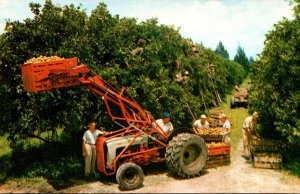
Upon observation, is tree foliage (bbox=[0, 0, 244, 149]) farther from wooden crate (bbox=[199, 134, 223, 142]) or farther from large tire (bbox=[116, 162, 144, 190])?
large tire (bbox=[116, 162, 144, 190])

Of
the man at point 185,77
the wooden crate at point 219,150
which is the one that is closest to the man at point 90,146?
the wooden crate at point 219,150

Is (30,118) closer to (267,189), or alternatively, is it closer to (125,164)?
(125,164)

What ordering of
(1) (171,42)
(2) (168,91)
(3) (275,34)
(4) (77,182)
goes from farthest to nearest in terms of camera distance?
(1) (171,42) < (2) (168,91) < (3) (275,34) < (4) (77,182)

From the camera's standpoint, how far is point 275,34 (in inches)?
496

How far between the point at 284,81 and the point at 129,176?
598cm

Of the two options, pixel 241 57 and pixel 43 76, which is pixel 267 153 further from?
pixel 241 57

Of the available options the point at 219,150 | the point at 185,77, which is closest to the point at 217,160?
the point at 219,150

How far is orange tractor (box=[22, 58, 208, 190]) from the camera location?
8.96m

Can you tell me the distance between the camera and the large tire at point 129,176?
950 centimetres

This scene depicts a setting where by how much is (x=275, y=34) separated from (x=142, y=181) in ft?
23.9


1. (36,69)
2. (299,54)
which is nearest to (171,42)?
(299,54)

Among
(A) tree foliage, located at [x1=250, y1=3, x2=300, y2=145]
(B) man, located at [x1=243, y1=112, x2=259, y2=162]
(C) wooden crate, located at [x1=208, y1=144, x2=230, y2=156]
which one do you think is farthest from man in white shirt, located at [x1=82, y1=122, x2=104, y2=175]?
(A) tree foliage, located at [x1=250, y1=3, x2=300, y2=145]

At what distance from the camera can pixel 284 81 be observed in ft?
37.3

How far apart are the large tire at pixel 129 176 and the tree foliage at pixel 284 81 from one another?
4.86 meters
